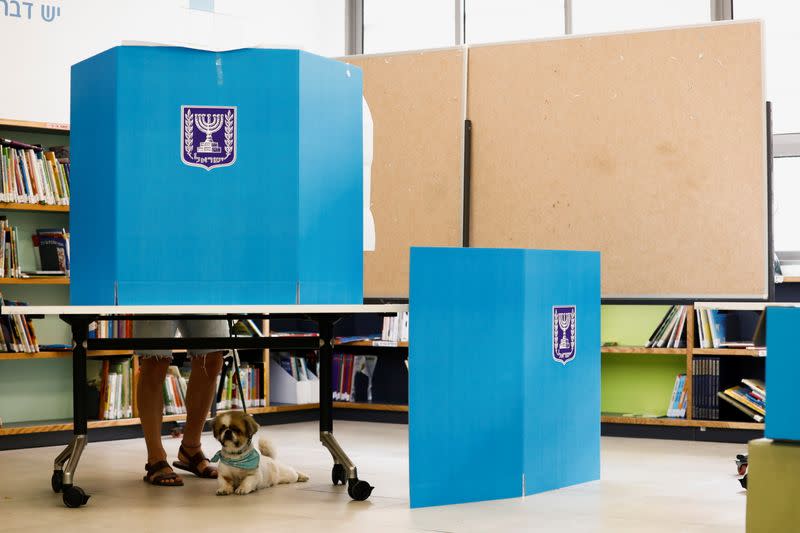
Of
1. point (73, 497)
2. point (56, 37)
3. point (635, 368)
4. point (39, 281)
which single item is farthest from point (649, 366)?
point (56, 37)

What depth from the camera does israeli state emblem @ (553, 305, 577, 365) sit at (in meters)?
3.99

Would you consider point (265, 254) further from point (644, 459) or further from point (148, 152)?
point (644, 459)

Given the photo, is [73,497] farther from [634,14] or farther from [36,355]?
[634,14]

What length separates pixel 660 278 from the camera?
550cm

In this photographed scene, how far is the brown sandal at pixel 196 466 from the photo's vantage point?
4.30 metres

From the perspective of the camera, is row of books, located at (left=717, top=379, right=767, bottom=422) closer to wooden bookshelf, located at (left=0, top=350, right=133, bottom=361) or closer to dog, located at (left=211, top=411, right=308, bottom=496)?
dog, located at (left=211, top=411, right=308, bottom=496)

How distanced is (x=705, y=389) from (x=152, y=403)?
3007 mm

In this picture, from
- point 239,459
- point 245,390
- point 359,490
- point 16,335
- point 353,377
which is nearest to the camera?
point 359,490

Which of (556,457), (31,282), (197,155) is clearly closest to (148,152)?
(197,155)

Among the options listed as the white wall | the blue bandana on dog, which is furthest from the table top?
the white wall

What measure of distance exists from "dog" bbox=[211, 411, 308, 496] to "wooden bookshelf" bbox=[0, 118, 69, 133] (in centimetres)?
237

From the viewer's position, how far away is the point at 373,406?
6559mm

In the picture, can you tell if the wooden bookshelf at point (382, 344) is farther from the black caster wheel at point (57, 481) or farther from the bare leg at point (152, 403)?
the black caster wheel at point (57, 481)

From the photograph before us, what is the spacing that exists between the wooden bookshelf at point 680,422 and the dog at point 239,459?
2.38 metres
